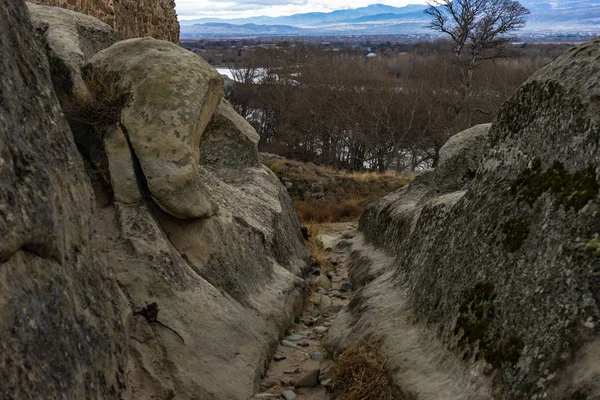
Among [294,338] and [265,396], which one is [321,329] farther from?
[265,396]

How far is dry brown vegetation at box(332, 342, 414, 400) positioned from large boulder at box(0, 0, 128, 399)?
2040 millimetres

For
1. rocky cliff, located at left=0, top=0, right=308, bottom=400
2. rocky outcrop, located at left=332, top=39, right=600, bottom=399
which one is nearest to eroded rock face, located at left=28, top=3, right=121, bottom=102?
rocky cliff, located at left=0, top=0, right=308, bottom=400

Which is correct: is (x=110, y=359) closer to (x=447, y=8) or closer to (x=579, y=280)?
(x=579, y=280)

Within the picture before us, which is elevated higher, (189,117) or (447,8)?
(447,8)

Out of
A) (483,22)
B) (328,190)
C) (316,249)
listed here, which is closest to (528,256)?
(316,249)

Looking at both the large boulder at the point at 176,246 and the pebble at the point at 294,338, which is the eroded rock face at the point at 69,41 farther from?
the pebble at the point at 294,338

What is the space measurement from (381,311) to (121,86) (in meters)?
3.92

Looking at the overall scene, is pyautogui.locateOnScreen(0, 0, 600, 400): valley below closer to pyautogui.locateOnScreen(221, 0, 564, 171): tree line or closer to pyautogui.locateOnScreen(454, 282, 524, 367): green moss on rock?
pyautogui.locateOnScreen(454, 282, 524, 367): green moss on rock

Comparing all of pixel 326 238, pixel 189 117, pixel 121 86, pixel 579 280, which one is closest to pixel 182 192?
pixel 189 117

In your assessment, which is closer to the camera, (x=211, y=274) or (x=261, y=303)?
(x=211, y=274)

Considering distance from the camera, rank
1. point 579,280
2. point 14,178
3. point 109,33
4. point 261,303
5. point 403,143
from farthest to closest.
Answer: point 403,143
point 109,33
point 261,303
point 579,280
point 14,178

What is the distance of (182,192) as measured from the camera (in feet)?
22.6

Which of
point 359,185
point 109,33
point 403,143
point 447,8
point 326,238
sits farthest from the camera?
point 403,143

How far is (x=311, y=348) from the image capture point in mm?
7512
